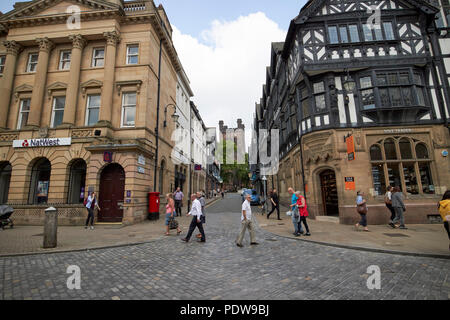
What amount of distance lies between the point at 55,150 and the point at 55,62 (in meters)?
7.66

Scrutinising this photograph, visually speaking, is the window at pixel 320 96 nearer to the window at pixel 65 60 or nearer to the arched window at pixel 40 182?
the window at pixel 65 60

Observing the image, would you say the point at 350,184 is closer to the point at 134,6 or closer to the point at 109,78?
the point at 109,78

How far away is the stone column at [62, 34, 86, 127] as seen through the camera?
14.9m

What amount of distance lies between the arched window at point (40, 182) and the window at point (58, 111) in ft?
9.78

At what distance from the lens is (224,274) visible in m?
4.67

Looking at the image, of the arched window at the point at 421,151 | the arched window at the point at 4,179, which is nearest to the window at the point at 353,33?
the arched window at the point at 421,151

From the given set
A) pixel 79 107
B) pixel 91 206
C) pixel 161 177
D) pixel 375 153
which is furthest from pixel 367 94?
pixel 79 107

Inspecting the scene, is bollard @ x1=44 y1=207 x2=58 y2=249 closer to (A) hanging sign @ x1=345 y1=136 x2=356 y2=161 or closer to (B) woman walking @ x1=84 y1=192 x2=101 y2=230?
(B) woman walking @ x1=84 y1=192 x2=101 y2=230

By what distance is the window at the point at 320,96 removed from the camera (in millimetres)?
12914

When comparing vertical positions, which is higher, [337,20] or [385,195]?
[337,20]

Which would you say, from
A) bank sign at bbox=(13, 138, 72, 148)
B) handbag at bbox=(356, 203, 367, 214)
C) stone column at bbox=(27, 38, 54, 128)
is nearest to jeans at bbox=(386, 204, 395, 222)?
handbag at bbox=(356, 203, 367, 214)

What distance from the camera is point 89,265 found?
212 inches
